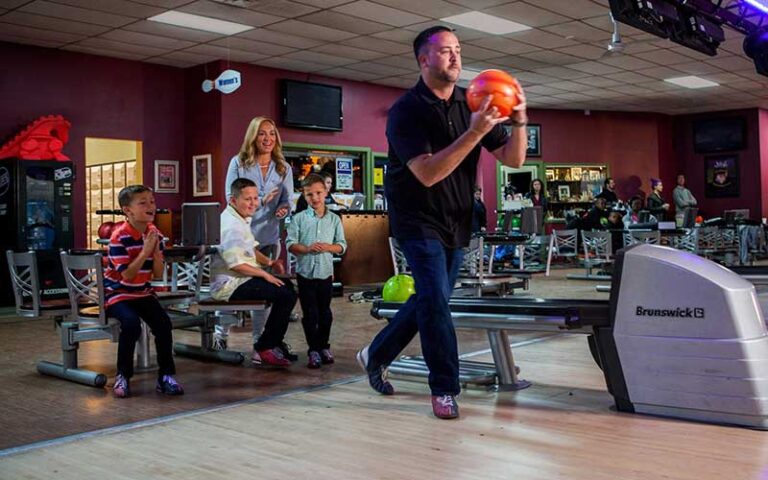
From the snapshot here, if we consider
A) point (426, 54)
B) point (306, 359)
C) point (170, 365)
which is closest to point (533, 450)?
point (426, 54)

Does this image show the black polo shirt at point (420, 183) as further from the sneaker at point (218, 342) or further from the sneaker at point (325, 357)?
the sneaker at point (218, 342)

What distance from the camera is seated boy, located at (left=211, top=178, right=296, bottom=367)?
455cm

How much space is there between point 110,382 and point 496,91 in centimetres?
272

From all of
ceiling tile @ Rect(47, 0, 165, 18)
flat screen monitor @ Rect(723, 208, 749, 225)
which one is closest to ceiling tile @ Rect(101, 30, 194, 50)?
ceiling tile @ Rect(47, 0, 165, 18)

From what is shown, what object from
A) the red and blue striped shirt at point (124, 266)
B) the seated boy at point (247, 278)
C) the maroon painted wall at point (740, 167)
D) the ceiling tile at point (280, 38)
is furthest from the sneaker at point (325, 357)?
the maroon painted wall at point (740, 167)

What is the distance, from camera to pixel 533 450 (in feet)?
9.20

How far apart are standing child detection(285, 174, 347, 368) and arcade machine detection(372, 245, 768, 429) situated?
5.46ft

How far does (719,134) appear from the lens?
18219 mm

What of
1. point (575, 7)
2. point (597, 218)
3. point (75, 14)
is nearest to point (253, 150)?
point (75, 14)

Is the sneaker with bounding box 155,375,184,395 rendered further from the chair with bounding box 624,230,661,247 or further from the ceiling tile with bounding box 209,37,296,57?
the chair with bounding box 624,230,661,247

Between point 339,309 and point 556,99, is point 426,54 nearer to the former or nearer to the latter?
point 339,309

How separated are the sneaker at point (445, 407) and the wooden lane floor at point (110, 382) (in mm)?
984

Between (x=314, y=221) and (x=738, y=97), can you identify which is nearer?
(x=314, y=221)

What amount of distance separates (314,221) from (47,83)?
7.09 metres
